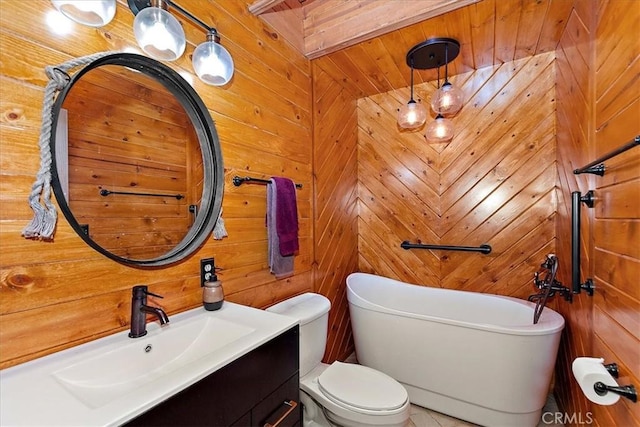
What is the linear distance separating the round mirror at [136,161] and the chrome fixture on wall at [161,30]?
0.10m

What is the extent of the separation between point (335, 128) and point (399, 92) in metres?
0.76

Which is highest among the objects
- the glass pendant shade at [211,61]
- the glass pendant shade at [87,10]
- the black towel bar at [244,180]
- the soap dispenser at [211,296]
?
the glass pendant shade at [211,61]

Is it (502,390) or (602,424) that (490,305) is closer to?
(502,390)

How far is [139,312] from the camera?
1.09 meters

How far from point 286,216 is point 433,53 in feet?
5.26

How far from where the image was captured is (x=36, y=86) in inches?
36.4

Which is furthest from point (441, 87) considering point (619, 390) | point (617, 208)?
point (619, 390)

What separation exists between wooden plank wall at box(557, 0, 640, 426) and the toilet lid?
0.82m

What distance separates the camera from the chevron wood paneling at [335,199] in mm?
2355

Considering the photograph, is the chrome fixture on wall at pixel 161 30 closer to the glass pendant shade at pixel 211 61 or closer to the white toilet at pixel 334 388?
the glass pendant shade at pixel 211 61

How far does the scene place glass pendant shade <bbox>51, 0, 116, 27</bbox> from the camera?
93cm

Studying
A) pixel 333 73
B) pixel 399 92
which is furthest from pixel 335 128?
pixel 399 92

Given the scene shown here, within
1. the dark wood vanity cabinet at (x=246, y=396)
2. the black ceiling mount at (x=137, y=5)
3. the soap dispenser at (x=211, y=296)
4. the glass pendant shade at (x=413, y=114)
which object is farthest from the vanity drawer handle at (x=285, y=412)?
the glass pendant shade at (x=413, y=114)

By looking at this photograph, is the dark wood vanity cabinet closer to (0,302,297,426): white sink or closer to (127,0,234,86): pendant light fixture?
(0,302,297,426): white sink
